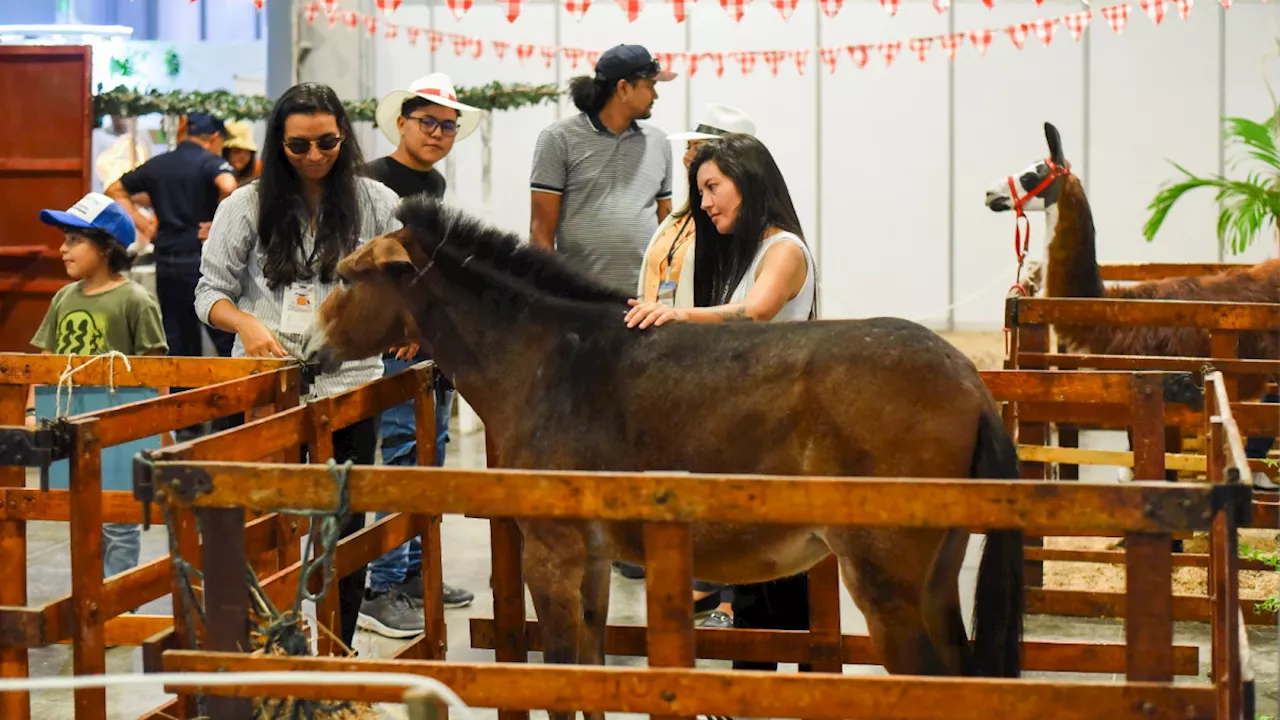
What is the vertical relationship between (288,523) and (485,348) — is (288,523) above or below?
below

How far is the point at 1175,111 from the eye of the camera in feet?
43.3

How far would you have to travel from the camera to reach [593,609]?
143 inches

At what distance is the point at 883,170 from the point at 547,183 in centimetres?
880

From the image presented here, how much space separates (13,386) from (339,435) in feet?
3.05

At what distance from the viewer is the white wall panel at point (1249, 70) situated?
12.9m

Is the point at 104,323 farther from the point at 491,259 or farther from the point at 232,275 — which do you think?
the point at 491,259

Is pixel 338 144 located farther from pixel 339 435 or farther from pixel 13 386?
pixel 13 386

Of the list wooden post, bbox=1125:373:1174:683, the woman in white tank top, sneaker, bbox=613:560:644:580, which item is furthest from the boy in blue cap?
wooden post, bbox=1125:373:1174:683

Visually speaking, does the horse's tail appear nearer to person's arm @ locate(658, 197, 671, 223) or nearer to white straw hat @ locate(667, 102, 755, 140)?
white straw hat @ locate(667, 102, 755, 140)

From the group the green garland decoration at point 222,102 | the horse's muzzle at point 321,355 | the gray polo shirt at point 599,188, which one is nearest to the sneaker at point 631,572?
the gray polo shirt at point 599,188

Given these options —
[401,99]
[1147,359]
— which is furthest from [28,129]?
[1147,359]

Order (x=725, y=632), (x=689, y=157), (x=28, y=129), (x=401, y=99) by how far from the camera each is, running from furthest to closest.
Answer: (x=28, y=129)
(x=401, y=99)
(x=689, y=157)
(x=725, y=632)

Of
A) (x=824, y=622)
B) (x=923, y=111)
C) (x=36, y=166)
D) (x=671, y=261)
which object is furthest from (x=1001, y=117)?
(x=824, y=622)

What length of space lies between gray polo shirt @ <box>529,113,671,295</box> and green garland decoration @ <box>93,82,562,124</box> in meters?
4.21
